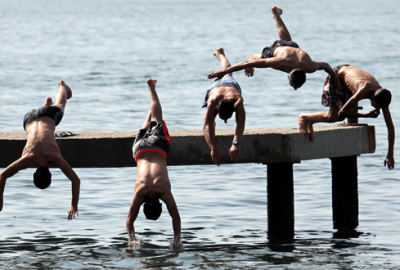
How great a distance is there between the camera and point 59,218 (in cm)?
1817

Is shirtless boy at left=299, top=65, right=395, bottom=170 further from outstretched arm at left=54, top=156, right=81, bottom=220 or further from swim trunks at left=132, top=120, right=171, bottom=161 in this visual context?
outstretched arm at left=54, top=156, right=81, bottom=220

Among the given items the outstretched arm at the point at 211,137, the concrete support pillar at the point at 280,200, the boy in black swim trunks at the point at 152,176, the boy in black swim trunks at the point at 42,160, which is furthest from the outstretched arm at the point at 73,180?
the concrete support pillar at the point at 280,200

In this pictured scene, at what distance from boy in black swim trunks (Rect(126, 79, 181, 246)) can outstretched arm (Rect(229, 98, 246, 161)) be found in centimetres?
102

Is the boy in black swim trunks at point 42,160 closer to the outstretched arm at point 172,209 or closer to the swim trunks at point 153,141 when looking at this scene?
the swim trunks at point 153,141

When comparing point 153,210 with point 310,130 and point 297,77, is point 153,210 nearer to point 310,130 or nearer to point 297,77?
point 310,130

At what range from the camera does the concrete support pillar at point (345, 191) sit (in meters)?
15.2

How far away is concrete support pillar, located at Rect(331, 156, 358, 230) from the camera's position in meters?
15.2

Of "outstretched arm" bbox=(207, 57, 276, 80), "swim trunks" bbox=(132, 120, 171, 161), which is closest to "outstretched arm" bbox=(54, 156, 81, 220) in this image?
"swim trunks" bbox=(132, 120, 171, 161)

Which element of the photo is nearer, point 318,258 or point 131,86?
point 318,258

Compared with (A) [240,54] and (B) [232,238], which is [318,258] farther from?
(A) [240,54]

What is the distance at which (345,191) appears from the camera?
15.3m

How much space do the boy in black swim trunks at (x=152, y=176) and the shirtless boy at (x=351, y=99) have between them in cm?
232

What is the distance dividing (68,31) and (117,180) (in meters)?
73.1

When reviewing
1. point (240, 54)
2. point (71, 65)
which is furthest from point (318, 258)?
point (240, 54)
